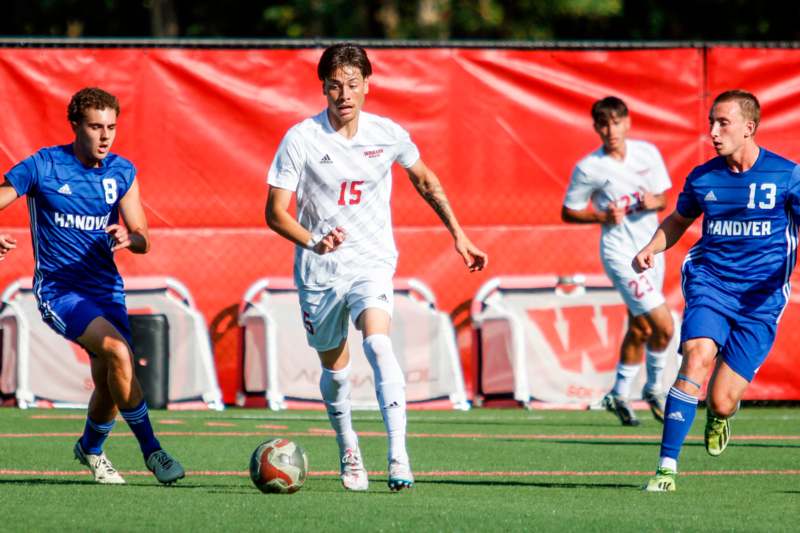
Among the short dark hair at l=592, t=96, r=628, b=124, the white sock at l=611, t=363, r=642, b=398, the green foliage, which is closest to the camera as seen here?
the short dark hair at l=592, t=96, r=628, b=124

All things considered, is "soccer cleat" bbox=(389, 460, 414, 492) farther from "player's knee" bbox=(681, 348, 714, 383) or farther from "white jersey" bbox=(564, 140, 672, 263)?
"white jersey" bbox=(564, 140, 672, 263)

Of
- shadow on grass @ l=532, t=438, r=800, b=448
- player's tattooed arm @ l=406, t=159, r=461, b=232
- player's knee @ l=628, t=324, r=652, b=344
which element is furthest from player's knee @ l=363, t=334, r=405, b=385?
player's knee @ l=628, t=324, r=652, b=344

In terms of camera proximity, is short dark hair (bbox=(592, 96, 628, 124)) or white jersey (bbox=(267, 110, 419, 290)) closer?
white jersey (bbox=(267, 110, 419, 290))

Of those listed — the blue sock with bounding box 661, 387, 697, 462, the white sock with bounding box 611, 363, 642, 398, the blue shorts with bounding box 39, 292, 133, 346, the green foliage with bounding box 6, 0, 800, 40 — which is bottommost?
the white sock with bounding box 611, 363, 642, 398

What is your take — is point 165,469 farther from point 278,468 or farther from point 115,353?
point 278,468

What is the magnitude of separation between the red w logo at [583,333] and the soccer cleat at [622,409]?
4.60 feet

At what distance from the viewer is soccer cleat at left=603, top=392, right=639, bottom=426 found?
12383 mm

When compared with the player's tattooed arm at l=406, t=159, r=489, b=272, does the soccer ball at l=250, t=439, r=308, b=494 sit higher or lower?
lower

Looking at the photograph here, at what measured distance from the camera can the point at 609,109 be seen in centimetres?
1212

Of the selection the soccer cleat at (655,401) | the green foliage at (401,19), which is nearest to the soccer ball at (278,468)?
the soccer cleat at (655,401)

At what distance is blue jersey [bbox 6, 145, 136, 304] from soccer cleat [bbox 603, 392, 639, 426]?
528cm

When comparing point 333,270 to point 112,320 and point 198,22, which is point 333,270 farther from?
point 198,22

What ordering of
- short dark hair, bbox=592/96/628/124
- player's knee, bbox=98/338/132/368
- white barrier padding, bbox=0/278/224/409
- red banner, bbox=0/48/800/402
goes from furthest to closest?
red banner, bbox=0/48/800/402, white barrier padding, bbox=0/278/224/409, short dark hair, bbox=592/96/628/124, player's knee, bbox=98/338/132/368

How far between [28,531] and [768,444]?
615 centimetres
